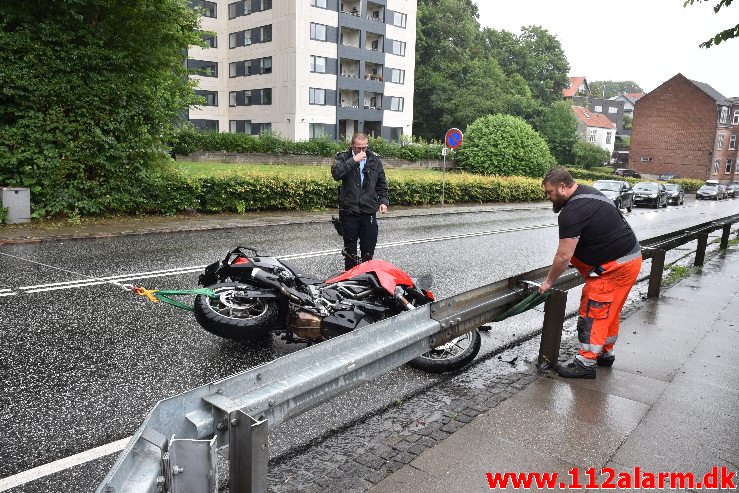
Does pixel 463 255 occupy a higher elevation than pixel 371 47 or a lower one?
lower

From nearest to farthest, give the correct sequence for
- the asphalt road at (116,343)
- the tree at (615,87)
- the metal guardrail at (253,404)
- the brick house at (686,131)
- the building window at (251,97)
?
the metal guardrail at (253,404) → the asphalt road at (116,343) → the building window at (251,97) → the brick house at (686,131) → the tree at (615,87)

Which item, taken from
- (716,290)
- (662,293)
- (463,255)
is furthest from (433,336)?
(463,255)

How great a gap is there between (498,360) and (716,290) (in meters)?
5.00

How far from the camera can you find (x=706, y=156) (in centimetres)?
6625

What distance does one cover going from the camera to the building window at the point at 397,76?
5597 cm

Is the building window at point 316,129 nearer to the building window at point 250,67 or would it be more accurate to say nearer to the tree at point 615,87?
the building window at point 250,67

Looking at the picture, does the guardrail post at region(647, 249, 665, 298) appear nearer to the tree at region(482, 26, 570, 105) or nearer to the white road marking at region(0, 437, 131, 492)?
the white road marking at region(0, 437, 131, 492)

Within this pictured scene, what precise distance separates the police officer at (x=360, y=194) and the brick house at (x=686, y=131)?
70347mm

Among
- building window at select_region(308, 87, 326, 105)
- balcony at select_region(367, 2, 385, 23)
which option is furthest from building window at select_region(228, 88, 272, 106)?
balcony at select_region(367, 2, 385, 23)

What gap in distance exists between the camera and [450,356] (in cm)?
503

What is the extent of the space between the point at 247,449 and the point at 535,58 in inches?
3483

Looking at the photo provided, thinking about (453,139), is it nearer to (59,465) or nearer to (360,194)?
(360,194)

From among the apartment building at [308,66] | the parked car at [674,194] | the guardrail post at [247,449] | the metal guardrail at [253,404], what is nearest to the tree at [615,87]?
the apartment building at [308,66]

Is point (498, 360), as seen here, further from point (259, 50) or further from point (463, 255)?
point (259, 50)
